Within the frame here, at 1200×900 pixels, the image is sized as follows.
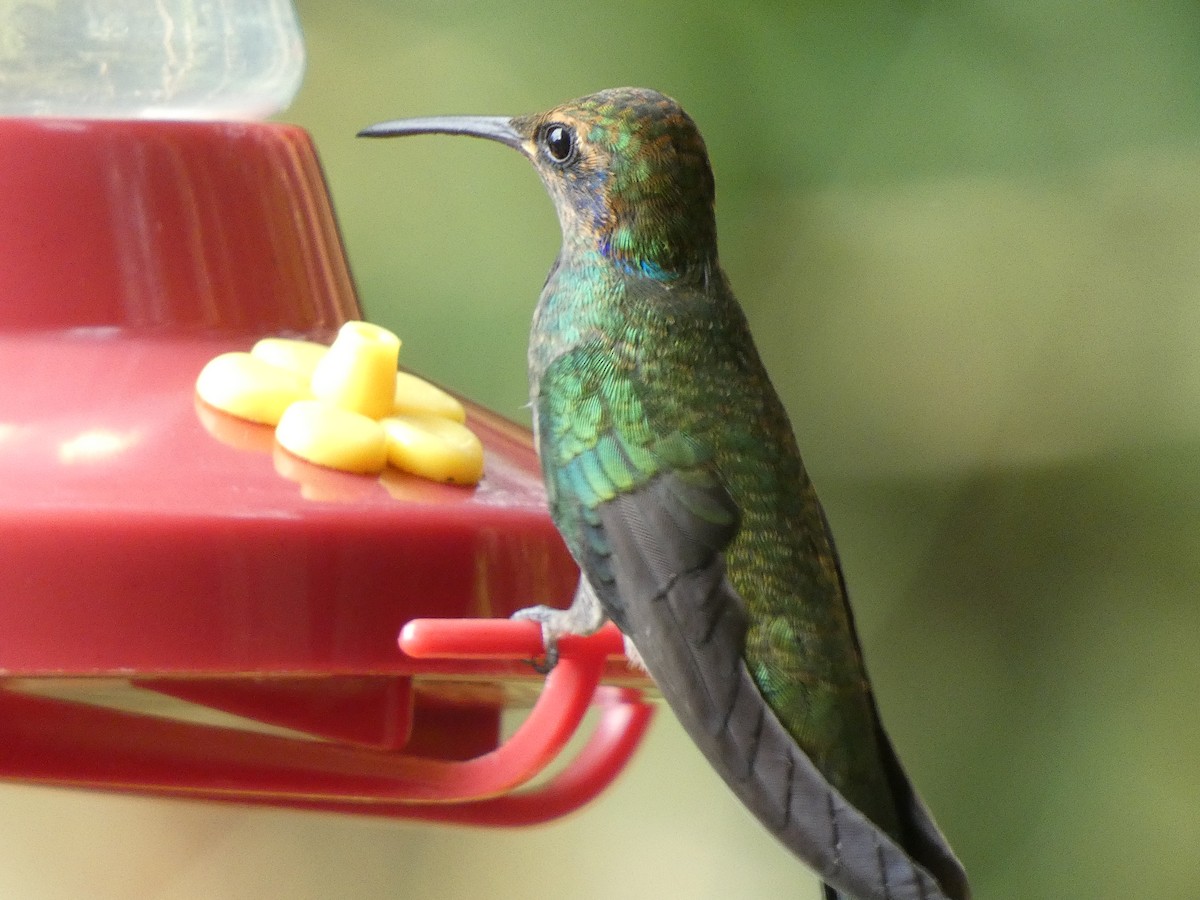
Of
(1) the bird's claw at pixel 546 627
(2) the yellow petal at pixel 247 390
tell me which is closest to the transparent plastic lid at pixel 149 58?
(2) the yellow petal at pixel 247 390

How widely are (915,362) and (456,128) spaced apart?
2.12 metres

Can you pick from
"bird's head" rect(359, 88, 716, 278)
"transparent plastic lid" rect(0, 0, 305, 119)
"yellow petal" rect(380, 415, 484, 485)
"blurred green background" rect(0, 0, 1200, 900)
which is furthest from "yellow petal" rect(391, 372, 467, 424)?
"blurred green background" rect(0, 0, 1200, 900)

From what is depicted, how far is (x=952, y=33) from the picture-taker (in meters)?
3.36

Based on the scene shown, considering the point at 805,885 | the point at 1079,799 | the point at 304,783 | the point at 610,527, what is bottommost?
the point at 805,885

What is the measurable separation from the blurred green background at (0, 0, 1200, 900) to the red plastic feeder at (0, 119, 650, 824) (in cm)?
161

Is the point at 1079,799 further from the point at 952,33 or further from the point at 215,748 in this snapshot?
the point at 215,748

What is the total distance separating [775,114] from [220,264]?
1957 mm

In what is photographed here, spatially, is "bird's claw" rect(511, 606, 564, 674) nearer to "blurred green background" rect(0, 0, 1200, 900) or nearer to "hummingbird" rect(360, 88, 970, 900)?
"hummingbird" rect(360, 88, 970, 900)

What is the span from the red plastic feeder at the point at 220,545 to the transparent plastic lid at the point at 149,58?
1.26 feet

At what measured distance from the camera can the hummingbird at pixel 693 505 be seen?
4.29ft

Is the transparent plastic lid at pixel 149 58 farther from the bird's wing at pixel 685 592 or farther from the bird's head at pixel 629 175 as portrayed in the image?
the bird's wing at pixel 685 592

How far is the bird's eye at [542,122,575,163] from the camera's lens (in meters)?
1.59

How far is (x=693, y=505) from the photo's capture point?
142 centimetres

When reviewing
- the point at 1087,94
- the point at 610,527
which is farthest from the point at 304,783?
the point at 1087,94
